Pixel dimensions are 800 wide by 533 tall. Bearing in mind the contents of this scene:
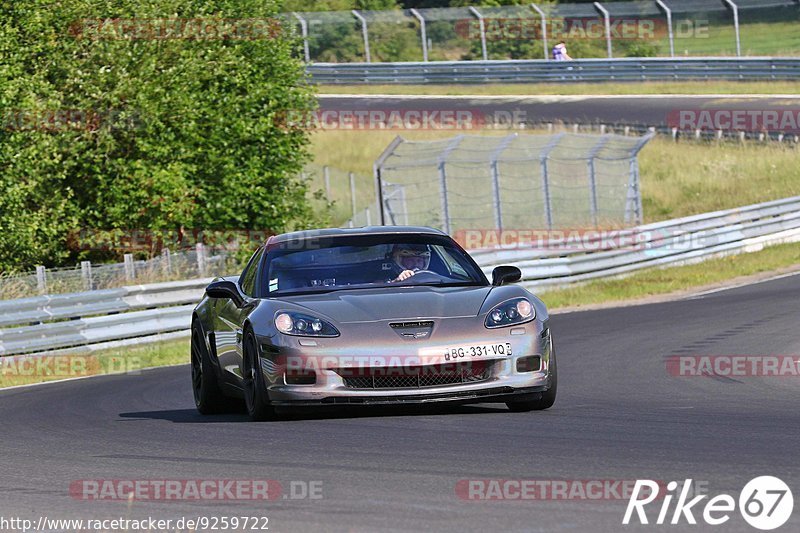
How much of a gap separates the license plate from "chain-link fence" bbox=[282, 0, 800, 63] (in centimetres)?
3648

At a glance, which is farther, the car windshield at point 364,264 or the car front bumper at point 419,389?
the car windshield at point 364,264

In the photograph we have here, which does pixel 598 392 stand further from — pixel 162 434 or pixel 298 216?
pixel 298 216

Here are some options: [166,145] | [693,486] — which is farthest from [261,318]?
[166,145]

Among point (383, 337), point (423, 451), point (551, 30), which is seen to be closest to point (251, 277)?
point (383, 337)

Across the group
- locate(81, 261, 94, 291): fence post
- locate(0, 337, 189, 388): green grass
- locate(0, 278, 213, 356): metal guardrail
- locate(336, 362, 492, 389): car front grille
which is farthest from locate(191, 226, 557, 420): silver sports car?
locate(81, 261, 94, 291): fence post

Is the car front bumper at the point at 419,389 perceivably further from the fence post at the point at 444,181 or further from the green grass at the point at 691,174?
the green grass at the point at 691,174

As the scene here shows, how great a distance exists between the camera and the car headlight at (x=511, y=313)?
8.98 m

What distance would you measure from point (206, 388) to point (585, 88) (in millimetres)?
37710

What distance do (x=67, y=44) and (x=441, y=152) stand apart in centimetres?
703

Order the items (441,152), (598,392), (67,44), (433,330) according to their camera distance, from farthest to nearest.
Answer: (441,152) → (67,44) → (598,392) → (433,330)

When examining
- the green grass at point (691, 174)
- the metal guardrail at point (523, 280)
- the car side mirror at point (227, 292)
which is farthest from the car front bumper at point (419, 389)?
the green grass at point (691, 174)

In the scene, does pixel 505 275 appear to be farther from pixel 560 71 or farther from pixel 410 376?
pixel 560 71

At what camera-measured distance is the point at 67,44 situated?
79.4ft

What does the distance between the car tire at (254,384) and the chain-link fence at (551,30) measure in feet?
119
